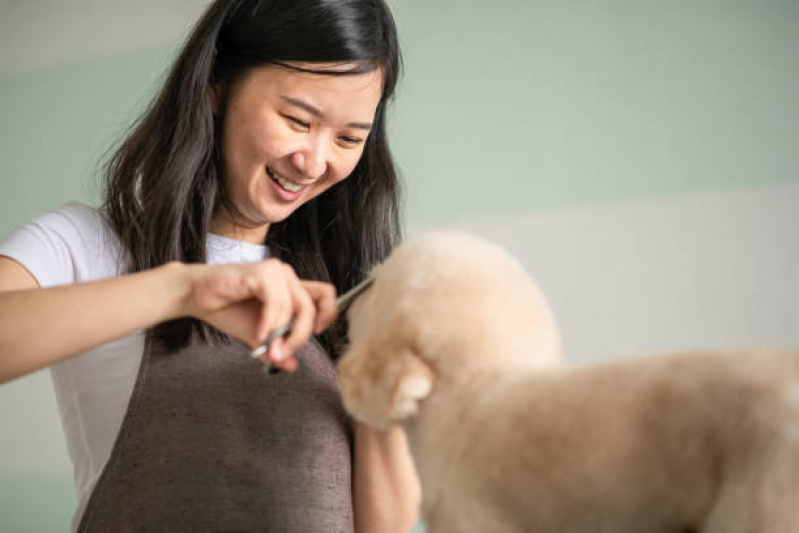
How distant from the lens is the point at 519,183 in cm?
140

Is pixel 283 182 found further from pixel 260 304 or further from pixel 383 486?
pixel 383 486

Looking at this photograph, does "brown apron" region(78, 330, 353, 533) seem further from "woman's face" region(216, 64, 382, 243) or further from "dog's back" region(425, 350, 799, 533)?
"dog's back" region(425, 350, 799, 533)

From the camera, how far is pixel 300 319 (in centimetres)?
56

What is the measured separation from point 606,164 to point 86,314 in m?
1.06

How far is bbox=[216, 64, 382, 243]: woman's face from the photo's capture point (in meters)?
0.77

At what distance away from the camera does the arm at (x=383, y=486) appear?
0.86m

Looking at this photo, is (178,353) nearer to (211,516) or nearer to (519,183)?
(211,516)

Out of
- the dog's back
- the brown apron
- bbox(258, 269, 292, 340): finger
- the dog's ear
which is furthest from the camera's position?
the brown apron

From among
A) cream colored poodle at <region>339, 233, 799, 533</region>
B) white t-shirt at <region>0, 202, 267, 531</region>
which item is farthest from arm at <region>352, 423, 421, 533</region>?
cream colored poodle at <region>339, 233, 799, 533</region>

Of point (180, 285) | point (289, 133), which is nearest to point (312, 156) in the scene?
point (289, 133)

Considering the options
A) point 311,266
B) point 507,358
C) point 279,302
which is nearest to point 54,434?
point 311,266

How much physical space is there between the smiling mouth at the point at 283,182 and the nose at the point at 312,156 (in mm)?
40

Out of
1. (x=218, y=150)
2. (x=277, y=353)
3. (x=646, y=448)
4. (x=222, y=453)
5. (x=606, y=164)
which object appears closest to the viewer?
(x=646, y=448)

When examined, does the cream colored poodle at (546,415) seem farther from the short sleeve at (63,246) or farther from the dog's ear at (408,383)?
the short sleeve at (63,246)
